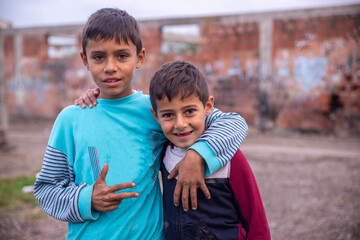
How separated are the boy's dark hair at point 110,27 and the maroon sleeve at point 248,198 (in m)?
0.72

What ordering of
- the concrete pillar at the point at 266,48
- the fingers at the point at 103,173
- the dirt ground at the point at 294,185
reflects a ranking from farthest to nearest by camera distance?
the concrete pillar at the point at 266,48
the dirt ground at the point at 294,185
the fingers at the point at 103,173

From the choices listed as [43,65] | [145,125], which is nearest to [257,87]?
[43,65]

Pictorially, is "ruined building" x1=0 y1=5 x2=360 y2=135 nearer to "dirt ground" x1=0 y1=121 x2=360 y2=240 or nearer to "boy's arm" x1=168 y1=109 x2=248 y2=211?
"dirt ground" x1=0 y1=121 x2=360 y2=240

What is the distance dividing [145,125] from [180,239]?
1.70 feet

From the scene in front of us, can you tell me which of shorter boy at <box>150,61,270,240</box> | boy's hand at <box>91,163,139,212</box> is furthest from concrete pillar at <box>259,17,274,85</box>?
boy's hand at <box>91,163,139,212</box>

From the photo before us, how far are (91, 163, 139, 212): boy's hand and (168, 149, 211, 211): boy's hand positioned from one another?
20cm

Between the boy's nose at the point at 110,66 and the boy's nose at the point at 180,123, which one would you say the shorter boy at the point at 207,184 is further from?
the boy's nose at the point at 110,66

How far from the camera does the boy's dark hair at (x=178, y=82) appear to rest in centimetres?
138

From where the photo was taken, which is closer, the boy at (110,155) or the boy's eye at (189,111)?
the boy at (110,155)

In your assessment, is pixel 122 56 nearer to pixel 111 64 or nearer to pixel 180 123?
pixel 111 64

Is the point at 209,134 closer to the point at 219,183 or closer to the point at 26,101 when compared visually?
the point at 219,183

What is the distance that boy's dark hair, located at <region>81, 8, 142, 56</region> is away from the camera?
1415mm

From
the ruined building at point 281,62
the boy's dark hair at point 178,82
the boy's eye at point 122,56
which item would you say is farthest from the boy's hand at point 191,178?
the ruined building at point 281,62

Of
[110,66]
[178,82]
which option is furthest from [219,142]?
[110,66]
